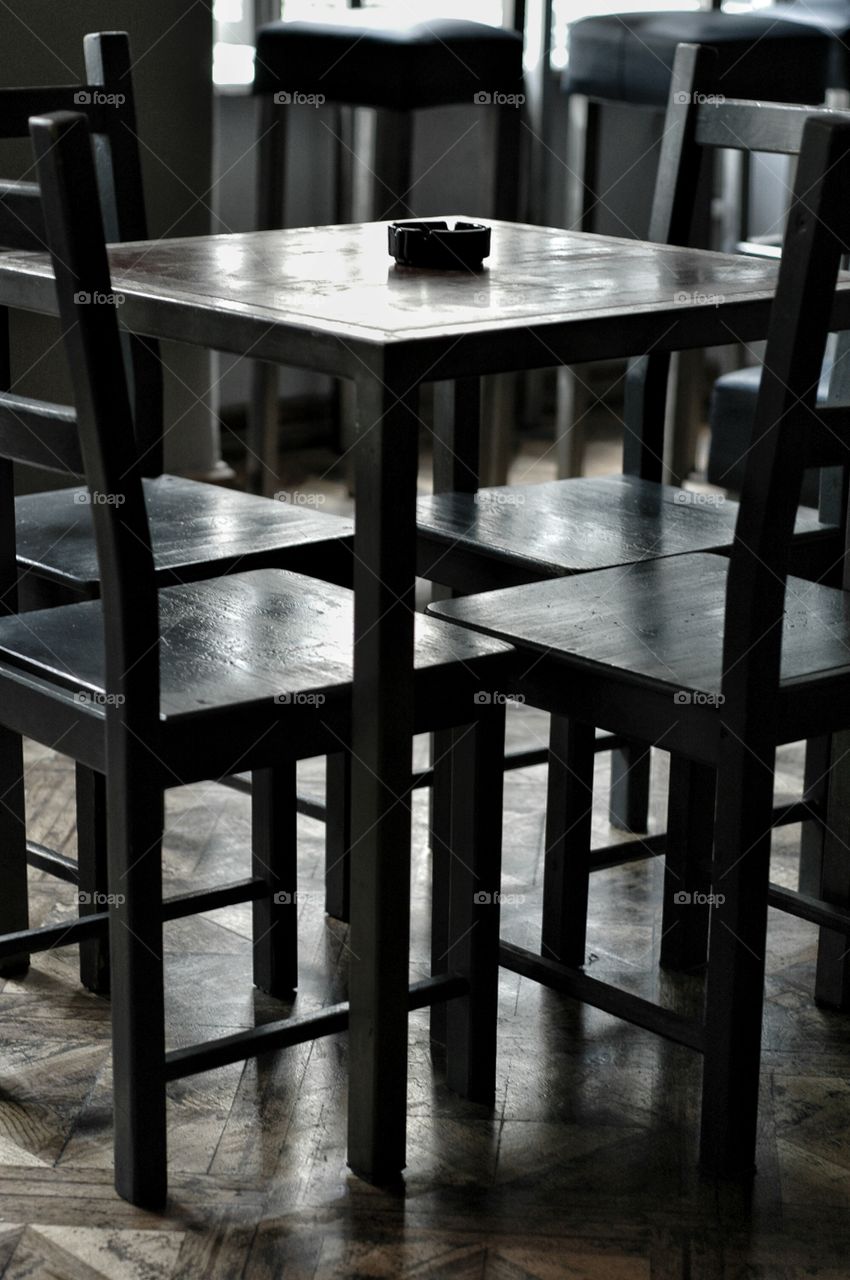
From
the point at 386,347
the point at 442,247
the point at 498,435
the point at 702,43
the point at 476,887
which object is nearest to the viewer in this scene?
the point at 386,347

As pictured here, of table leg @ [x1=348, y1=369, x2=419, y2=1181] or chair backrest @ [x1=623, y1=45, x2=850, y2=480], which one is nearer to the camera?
table leg @ [x1=348, y1=369, x2=419, y2=1181]

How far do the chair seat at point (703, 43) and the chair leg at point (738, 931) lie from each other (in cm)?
211

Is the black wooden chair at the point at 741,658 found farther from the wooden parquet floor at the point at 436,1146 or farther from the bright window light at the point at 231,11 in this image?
the bright window light at the point at 231,11

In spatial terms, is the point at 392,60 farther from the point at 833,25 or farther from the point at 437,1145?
the point at 437,1145

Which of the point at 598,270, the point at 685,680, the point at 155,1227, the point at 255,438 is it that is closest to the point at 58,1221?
the point at 155,1227

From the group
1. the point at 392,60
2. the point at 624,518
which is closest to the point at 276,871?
the point at 624,518

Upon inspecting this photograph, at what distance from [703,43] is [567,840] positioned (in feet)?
5.83

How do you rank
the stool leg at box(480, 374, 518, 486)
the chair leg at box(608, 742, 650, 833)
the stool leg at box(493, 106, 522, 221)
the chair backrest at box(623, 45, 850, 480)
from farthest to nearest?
the stool leg at box(480, 374, 518, 486), the stool leg at box(493, 106, 522, 221), the chair leg at box(608, 742, 650, 833), the chair backrest at box(623, 45, 850, 480)

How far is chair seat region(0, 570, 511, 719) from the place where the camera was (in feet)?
5.56

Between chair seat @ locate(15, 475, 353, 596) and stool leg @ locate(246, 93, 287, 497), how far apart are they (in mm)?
1657

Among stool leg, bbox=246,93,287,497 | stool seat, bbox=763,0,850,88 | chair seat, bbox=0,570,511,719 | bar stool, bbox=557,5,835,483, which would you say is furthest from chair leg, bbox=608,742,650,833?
stool seat, bbox=763,0,850,88

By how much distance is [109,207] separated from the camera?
245 centimetres

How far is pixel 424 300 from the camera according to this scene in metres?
1.77

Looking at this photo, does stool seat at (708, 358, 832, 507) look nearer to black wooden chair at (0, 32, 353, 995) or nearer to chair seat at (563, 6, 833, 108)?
chair seat at (563, 6, 833, 108)
